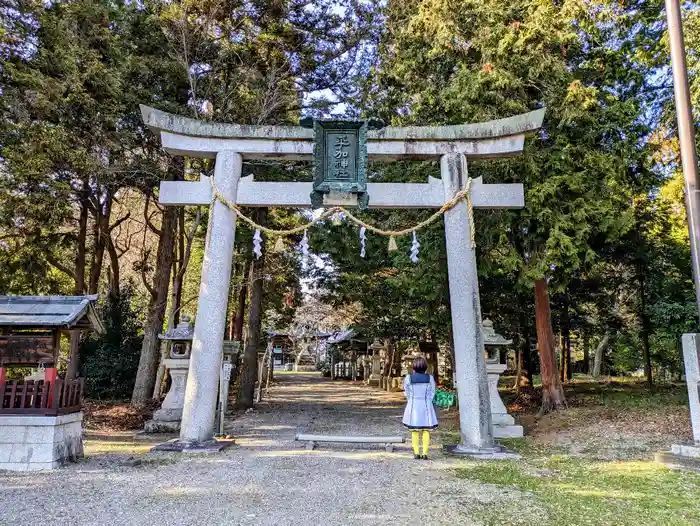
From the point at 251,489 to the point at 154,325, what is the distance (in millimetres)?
8262

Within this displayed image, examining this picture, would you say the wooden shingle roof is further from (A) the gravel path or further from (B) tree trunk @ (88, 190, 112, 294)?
(B) tree trunk @ (88, 190, 112, 294)

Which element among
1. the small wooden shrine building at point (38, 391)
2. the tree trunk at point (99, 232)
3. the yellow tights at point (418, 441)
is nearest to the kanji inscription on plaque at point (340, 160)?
the yellow tights at point (418, 441)

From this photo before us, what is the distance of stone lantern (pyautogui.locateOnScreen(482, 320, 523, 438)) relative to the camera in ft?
31.4

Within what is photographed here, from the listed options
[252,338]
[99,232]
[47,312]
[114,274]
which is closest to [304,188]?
[47,312]

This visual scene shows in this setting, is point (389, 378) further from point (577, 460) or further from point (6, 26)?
point (6, 26)

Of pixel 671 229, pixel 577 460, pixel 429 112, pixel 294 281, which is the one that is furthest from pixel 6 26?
pixel 671 229

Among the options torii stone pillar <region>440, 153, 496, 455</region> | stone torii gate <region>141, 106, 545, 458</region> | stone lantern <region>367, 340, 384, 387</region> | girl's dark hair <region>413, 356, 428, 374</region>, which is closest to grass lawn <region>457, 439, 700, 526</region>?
torii stone pillar <region>440, 153, 496, 455</region>

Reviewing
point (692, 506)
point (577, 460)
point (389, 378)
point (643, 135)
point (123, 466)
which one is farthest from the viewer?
point (389, 378)

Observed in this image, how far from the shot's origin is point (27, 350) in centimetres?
676

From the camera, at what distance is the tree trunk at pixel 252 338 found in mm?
13758

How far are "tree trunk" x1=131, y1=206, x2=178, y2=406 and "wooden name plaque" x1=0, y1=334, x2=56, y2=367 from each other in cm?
592

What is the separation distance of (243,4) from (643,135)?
10203mm

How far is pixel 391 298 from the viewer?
16.3 meters

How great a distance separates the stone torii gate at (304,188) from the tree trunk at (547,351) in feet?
12.4
